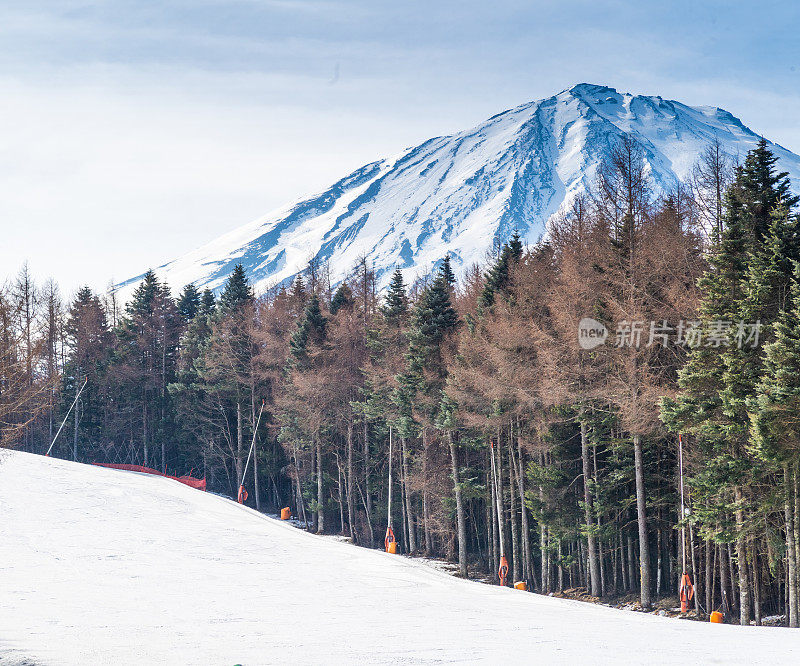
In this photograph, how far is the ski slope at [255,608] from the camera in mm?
9961

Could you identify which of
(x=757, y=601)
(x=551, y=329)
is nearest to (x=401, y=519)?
(x=551, y=329)

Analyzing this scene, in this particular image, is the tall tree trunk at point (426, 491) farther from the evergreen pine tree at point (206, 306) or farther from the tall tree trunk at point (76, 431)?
the tall tree trunk at point (76, 431)

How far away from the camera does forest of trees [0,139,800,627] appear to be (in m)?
18.8

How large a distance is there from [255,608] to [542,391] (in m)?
13.6

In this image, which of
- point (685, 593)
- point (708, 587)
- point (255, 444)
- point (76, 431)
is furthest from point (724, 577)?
point (76, 431)

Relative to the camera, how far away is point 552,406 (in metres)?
28.4

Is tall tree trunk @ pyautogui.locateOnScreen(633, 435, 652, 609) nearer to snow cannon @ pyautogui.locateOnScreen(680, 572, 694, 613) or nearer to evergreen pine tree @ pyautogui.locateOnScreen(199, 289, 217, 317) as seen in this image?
snow cannon @ pyautogui.locateOnScreen(680, 572, 694, 613)

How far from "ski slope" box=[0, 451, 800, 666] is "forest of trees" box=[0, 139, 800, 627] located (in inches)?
199

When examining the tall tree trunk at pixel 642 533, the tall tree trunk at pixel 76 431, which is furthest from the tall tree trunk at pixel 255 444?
the tall tree trunk at pixel 642 533

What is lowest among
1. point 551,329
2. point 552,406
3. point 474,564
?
point 474,564

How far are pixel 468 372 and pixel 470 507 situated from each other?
55.1 feet

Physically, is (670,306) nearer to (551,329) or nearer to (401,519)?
(551,329)

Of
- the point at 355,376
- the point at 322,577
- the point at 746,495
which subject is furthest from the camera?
the point at 355,376

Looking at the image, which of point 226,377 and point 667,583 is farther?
point 226,377
